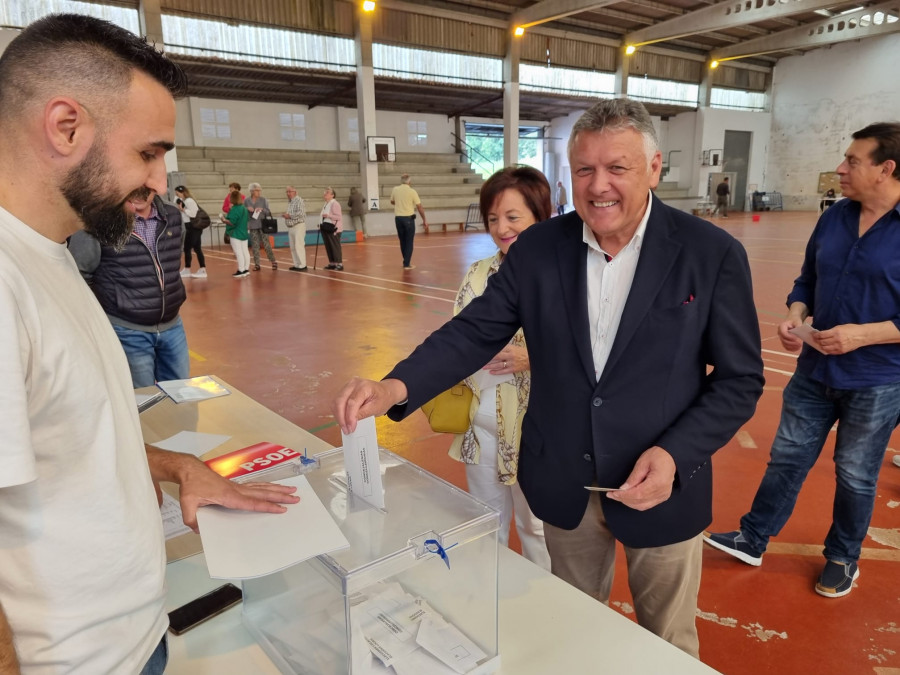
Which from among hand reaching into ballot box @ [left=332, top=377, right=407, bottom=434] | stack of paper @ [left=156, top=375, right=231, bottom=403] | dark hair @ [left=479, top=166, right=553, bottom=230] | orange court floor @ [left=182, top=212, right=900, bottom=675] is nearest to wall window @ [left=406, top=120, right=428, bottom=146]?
orange court floor @ [left=182, top=212, right=900, bottom=675]

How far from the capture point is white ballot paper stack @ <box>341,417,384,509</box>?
41.6 inches

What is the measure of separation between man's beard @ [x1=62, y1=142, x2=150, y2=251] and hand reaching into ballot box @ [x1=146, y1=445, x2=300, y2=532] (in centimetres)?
46

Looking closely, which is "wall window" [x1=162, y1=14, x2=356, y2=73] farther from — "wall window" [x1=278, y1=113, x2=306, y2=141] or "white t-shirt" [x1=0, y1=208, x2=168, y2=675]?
"white t-shirt" [x1=0, y1=208, x2=168, y2=675]

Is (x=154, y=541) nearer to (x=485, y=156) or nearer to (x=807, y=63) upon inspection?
(x=485, y=156)

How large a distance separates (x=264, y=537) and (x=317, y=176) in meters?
19.9

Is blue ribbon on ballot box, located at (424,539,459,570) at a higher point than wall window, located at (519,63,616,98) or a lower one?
lower

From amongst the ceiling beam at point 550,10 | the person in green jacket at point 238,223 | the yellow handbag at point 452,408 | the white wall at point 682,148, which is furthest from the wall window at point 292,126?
the yellow handbag at point 452,408

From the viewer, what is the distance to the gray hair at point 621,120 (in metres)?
1.38

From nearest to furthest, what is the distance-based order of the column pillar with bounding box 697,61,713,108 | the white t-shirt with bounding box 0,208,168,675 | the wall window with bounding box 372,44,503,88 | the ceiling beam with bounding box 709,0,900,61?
the white t-shirt with bounding box 0,208,168,675 < the wall window with bounding box 372,44,503,88 < the ceiling beam with bounding box 709,0,900,61 < the column pillar with bounding box 697,61,713,108

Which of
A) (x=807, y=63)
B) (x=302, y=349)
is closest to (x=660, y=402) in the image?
(x=302, y=349)

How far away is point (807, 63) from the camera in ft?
82.4

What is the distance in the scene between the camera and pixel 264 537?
97 cm

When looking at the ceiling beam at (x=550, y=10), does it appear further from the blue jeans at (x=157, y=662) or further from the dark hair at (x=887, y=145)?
the blue jeans at (x=157, y=662)

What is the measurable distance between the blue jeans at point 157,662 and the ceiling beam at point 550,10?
17.6 m
